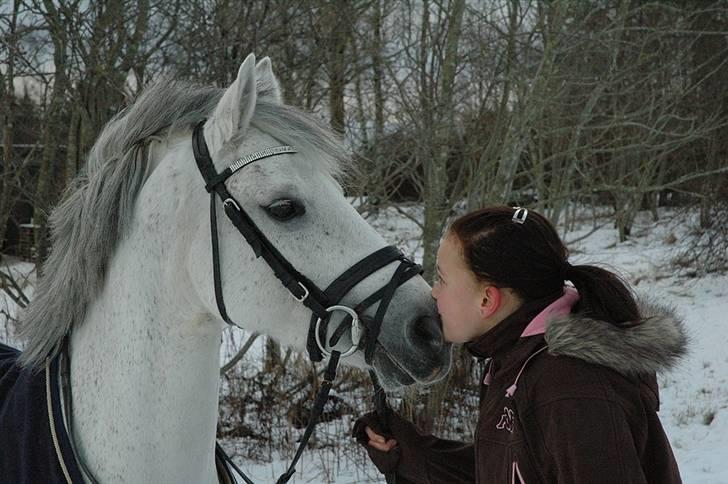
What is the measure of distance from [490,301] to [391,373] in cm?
34

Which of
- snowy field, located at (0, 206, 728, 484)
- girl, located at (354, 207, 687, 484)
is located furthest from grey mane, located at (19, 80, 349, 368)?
snowy field, located at (0, 206, 728, 484)

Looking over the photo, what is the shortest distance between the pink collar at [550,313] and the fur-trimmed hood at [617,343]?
5 centimetres

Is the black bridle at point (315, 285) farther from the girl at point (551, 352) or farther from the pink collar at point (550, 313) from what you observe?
the pink collar at point (550, 313)

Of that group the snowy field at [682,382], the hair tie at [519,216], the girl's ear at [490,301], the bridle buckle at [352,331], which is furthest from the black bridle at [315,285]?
the snowy field at [682,382]

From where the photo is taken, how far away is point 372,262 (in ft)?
5.69

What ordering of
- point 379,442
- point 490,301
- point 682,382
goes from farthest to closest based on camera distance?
point 682,382
point 379,442
point 490,301

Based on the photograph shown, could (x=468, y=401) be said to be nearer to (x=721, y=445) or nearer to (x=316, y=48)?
(x=721, y=445)

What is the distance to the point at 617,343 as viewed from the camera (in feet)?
4.46

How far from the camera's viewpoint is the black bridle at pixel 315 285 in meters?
1.71

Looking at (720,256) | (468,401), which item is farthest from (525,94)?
(720,256)

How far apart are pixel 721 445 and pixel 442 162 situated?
10.7 feet

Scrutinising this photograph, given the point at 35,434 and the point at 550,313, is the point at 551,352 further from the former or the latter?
the point at 35,434

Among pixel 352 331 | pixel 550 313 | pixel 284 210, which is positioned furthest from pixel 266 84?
pixel 550 313

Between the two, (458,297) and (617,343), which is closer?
(617,343)
